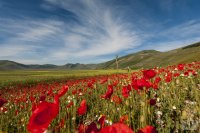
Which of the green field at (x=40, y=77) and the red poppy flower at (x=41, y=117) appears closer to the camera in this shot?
the red poppy flower at (x=41, y=117)

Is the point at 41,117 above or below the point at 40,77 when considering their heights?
above

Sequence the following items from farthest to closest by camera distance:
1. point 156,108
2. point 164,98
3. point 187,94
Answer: point 187,94 < point 164,98 < point 156,108

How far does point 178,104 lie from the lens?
447 cm

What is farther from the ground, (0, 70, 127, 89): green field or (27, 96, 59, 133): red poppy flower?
(27, 96, 59, 133): red poppy flower

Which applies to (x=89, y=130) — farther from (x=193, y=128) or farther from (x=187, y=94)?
(x=187, y=94)

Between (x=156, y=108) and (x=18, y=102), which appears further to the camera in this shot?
(x=18, y=102)

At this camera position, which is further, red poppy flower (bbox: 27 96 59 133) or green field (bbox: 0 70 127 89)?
green field (bbox: 0 70 127 89)

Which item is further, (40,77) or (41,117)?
(40,77)

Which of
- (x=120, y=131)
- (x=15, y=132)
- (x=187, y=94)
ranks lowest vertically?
(x=15, y=132)

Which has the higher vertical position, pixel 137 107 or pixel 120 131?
pixel 120 131

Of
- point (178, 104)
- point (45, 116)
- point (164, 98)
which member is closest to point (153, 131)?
point (45, 116)

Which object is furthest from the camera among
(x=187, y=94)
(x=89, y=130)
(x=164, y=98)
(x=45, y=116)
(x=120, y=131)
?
(x=187, y=94)

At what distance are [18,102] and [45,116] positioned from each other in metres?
7.62

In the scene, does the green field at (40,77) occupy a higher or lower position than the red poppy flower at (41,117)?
lower
